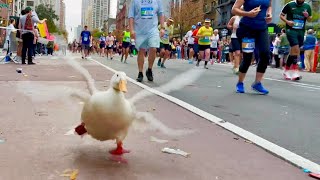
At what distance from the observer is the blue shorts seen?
30.7 feet

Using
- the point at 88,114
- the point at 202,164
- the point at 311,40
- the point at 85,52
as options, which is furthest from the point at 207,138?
the point at 85,52

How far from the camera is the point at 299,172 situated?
10.6ft

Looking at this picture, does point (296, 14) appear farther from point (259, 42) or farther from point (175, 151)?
point (175, 151)

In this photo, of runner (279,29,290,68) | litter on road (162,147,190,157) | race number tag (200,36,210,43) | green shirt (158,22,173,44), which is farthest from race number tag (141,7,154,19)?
runner (279,29,290,68)

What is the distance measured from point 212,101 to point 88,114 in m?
3.86

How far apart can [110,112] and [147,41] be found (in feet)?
21.4

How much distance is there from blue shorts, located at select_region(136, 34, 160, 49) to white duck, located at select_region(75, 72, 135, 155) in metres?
6.17

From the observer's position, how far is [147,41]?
31.0 feet

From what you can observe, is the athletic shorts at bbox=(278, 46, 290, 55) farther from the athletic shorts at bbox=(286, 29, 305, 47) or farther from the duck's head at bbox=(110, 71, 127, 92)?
the duck's head at bbox=(110, 71, 127, 92)

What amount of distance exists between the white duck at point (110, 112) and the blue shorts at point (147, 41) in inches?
243

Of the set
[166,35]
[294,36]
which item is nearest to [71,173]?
[294,36]

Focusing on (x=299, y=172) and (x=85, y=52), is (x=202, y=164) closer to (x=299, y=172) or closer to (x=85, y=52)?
(x=299, y=172)

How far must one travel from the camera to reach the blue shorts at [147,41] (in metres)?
9.34

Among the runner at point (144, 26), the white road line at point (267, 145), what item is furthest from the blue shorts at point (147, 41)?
the white road line at point (267, 145)
